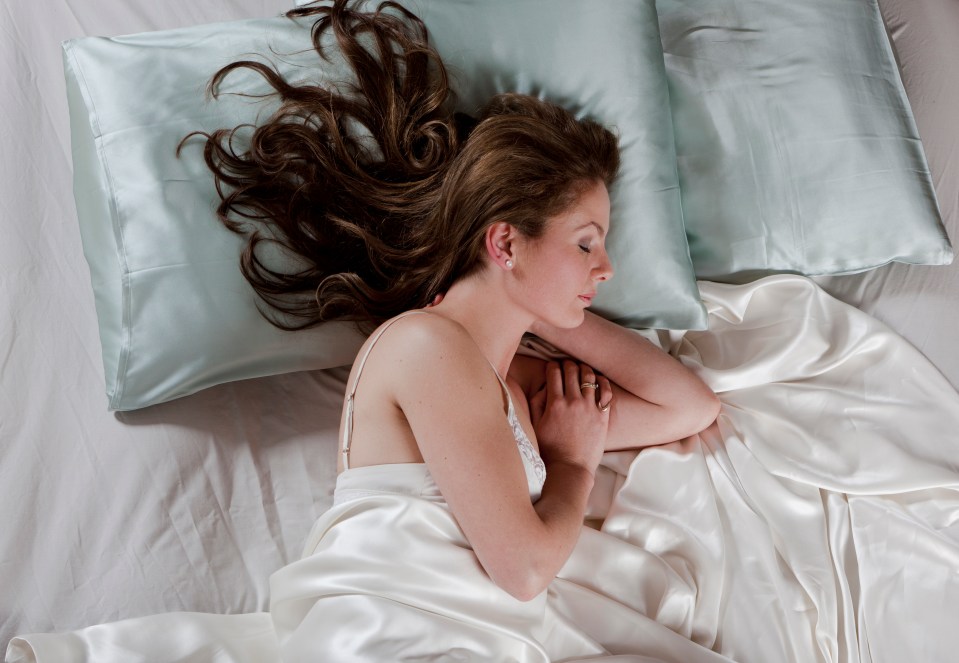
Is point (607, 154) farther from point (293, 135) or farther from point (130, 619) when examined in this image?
point (130, 619)

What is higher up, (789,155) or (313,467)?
(789,155)

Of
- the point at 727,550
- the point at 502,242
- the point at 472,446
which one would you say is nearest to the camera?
the point at 472,446

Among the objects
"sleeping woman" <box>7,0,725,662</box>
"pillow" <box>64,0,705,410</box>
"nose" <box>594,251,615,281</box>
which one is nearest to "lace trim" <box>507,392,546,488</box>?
"sleeping woman" <box>7,0,725,662</box>

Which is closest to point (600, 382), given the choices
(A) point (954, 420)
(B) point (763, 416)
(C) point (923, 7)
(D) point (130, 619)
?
(B) point (763, 416)

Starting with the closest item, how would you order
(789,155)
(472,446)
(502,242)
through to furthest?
(472,446), (502,242), (789,155)

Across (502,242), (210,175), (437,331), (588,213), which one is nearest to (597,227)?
(588,213)

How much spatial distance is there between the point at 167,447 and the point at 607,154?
849 millimetres

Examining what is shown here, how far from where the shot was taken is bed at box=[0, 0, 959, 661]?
135cm

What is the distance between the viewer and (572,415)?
1.50m

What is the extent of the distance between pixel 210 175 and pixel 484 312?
0.48 m

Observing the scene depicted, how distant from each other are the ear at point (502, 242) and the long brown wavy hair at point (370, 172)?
0.11 ft

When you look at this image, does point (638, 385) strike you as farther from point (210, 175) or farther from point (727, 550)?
point (210, 175)

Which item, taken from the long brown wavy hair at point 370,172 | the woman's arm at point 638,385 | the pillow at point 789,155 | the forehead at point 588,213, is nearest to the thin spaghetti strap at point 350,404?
the long brown wavy hair at point 370,172

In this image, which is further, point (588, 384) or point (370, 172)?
point (588, 384)
